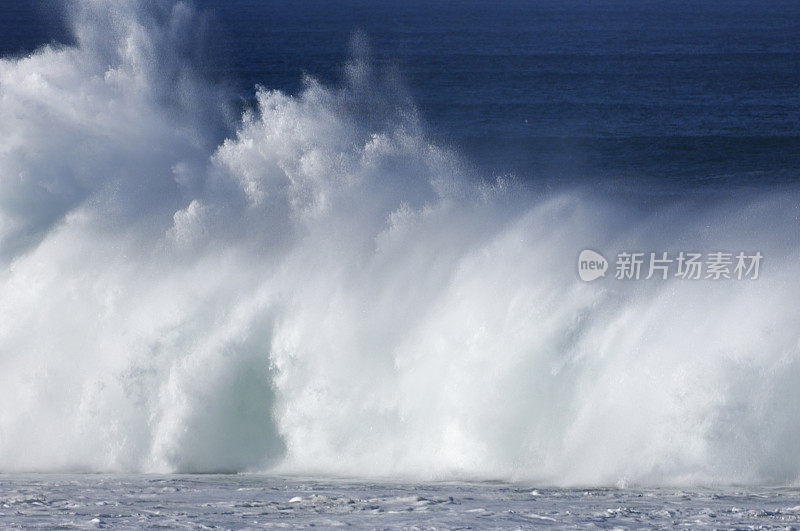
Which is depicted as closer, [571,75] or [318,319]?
[318,319]

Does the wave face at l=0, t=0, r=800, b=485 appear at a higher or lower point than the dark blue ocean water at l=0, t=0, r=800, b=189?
lower

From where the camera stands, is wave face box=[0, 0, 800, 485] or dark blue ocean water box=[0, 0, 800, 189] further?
dark blue ocean water box=[0, 0, 800, 189]

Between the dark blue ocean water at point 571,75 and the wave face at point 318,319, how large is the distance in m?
21.4

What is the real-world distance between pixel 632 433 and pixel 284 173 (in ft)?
28.7

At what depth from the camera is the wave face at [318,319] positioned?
15430 millimetres

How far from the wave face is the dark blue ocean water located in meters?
21.4

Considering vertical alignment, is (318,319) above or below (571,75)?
below

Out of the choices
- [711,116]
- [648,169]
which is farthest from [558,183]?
[711,116]

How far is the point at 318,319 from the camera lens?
17703 millimetres

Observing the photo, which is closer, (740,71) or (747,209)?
(747,209)

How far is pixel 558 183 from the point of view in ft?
132

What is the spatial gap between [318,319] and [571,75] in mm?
55789

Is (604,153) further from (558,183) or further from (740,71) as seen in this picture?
(740,71)

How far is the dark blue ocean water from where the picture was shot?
44344 millimetres
